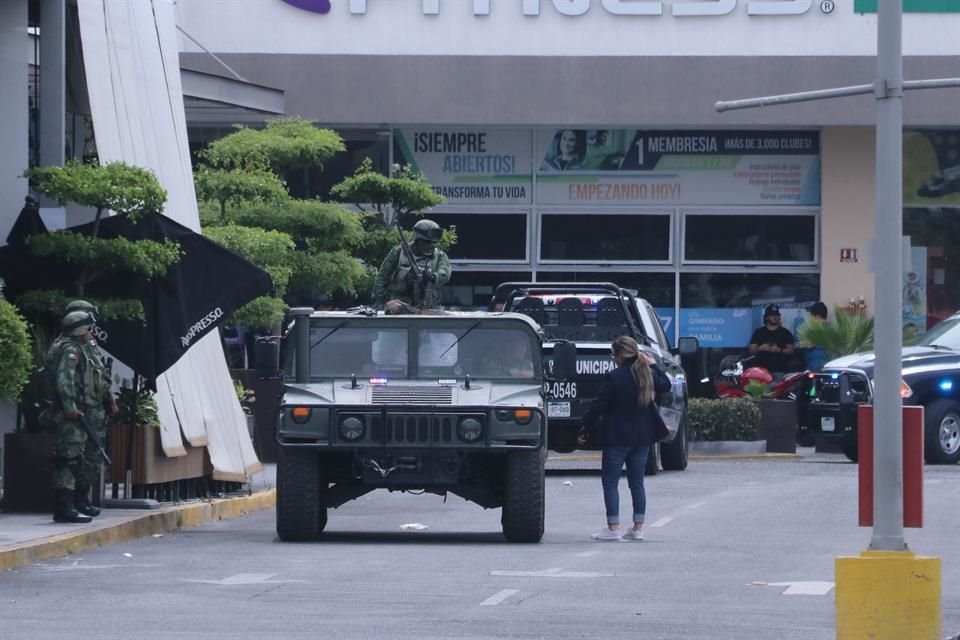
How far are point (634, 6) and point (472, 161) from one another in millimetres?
3879

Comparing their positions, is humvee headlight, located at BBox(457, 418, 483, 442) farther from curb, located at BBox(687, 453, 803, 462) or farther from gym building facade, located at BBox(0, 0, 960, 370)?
gym building facade, located at BBox(0, 0, 960, 370)

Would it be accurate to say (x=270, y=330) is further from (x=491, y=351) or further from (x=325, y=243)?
(x=491, y=351)

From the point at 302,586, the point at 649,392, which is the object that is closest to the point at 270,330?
the point at 649,392

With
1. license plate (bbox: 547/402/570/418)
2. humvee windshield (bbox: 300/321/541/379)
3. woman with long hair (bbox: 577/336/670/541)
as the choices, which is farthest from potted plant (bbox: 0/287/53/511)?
license plate (bbox: 547/402/570/418)

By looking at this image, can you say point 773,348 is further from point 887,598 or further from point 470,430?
point 887,598

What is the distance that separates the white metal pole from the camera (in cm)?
909

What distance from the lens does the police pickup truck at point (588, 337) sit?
2047cm

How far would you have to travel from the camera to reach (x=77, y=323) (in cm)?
1461

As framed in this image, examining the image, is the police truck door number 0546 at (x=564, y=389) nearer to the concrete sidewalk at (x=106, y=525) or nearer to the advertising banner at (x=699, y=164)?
the concrete sidewalk at (x=106, y=525)

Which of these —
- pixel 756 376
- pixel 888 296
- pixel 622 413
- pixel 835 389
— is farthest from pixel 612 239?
pixel 888 296

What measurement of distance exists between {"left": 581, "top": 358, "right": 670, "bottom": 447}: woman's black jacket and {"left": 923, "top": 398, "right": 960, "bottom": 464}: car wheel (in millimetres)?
8301

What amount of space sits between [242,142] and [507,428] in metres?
10.7

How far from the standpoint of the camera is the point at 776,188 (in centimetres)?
3159

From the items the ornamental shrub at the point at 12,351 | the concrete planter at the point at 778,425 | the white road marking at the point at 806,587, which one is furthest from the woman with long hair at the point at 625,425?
the concrete planter at the point at 778,425
